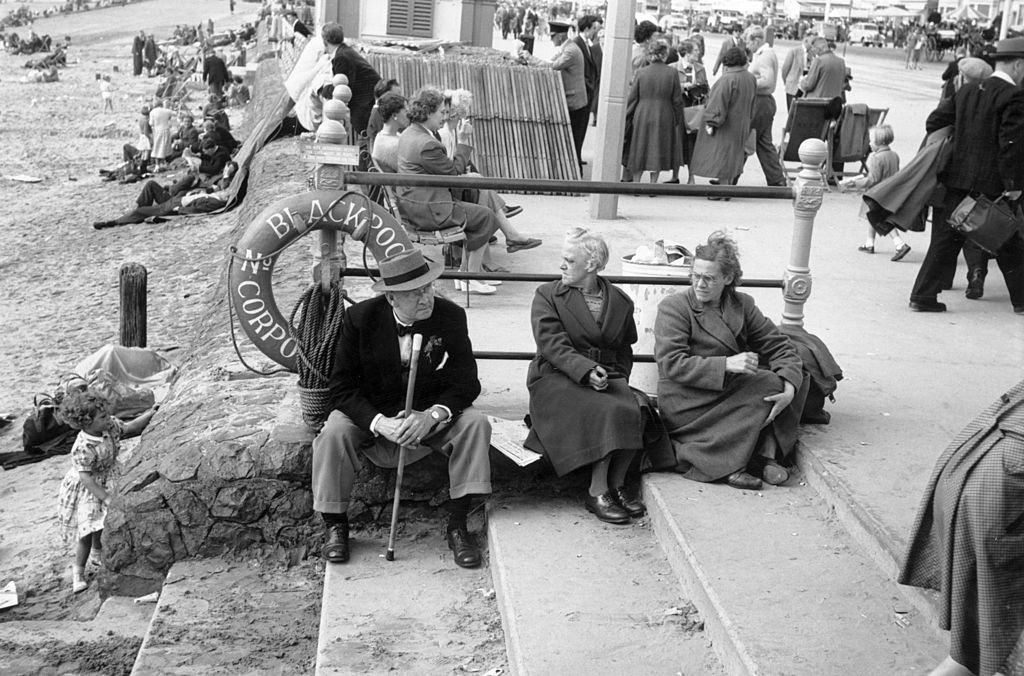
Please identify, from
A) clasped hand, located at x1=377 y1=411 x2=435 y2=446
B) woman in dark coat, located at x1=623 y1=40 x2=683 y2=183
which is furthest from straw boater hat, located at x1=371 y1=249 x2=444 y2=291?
woman in dark coat, located at x1=623 y1=40 x2=683 y2=183

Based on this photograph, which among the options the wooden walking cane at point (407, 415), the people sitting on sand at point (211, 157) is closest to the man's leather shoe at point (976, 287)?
the wooden walking cane at point (407, 415)

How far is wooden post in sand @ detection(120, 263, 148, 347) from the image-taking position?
10.1 meters

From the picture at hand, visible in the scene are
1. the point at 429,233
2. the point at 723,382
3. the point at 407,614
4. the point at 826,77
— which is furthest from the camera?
the point at 826,77

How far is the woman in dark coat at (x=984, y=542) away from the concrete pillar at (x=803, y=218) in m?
2.27

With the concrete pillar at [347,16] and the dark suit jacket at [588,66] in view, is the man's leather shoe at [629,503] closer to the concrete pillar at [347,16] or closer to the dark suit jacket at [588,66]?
the dark suit jacket at [588,66]

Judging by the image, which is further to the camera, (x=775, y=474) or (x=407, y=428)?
(x=775, y=474)

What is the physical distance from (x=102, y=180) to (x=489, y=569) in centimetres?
1849

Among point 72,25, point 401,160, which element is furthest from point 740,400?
point 72,25

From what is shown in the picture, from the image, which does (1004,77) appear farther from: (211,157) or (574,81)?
(211,157)

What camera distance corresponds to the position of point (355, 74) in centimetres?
1282

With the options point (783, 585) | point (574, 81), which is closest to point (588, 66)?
point (574, 81)

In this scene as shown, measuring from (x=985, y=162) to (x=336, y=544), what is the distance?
16.7 ft

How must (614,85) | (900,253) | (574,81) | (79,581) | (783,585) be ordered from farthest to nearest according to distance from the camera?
(574,81) < (614,85) < (900,253) < (79,581) < (783,585)

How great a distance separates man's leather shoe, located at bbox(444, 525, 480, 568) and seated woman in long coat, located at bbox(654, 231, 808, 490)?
0.97 meters
